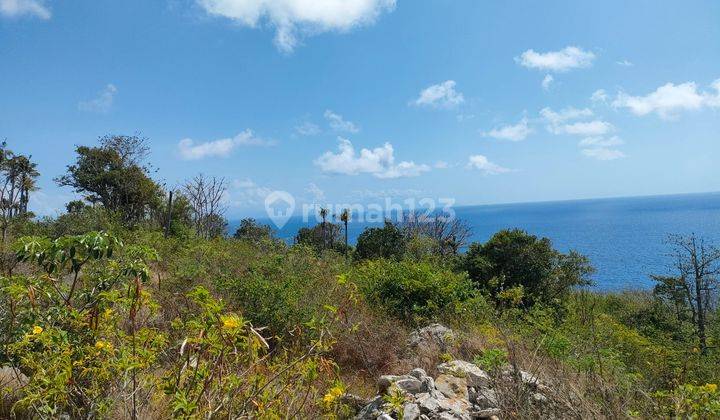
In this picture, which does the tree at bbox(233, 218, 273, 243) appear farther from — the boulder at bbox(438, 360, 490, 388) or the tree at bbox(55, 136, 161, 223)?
the boulder at bbox(438, 360, 490, 388)

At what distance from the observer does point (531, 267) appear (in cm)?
1523

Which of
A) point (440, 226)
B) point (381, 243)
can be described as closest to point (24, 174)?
point (381, 243)

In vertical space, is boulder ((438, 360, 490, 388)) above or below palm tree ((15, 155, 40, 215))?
below

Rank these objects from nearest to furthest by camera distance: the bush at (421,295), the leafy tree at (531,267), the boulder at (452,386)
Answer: the boulder at (452,386)
the bush at (421,295)
the leafy tree at (531,267)

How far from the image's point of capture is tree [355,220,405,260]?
19234 millimetres

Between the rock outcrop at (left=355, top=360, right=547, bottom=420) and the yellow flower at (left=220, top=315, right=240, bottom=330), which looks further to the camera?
the rock outcrop at (left=355, top=360, right=547, bottom=420)

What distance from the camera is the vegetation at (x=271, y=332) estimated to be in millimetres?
2031

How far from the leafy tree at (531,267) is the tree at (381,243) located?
14.4 ft

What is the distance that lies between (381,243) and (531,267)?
271 inches

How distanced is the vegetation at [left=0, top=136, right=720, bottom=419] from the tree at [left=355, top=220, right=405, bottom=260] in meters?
3.23

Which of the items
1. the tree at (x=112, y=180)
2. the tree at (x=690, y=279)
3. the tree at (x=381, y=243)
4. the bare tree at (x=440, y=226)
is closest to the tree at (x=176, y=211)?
the tree at (x=112, y=180)

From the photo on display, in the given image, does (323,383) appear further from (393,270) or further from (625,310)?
(625,310)

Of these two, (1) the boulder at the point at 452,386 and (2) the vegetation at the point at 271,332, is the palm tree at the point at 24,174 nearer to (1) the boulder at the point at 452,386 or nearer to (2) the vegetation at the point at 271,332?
(2) the vegetation at the point at 271,332

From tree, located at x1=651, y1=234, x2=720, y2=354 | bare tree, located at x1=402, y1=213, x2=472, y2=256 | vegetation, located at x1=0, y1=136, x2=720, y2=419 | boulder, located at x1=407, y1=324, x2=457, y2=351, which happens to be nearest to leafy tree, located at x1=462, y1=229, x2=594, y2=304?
vegetation, located at x1=0, y1=136, x2=720, y2=419
